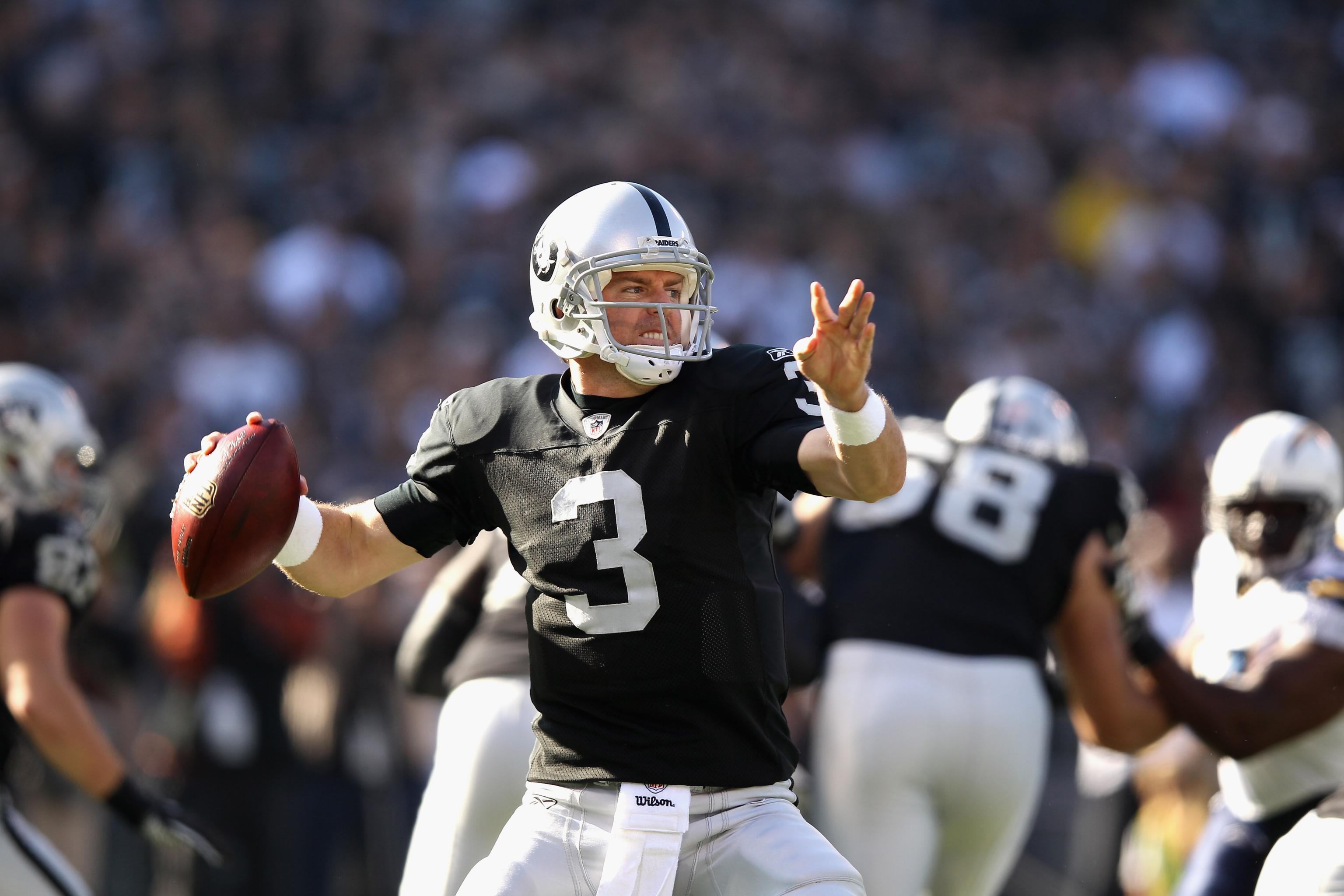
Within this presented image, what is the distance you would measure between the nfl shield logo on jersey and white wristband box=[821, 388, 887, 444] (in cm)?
49

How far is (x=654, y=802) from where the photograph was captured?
290 centimetres

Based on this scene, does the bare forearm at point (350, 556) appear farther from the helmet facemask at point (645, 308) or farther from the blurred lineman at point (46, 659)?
the blurred lineman at point (46, 659)

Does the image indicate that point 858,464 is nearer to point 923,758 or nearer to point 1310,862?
point 1310,862

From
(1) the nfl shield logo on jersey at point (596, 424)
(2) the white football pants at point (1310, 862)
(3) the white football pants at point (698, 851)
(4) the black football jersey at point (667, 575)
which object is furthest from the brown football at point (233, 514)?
(2) the white football pants at point (1310, 862)

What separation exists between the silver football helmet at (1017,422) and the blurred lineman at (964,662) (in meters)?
0.12

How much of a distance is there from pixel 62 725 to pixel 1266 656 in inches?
122

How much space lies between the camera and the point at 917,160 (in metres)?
11.5

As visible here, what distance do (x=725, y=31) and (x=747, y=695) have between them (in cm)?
960

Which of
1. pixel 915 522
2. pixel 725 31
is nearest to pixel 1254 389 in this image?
pixel 725 31

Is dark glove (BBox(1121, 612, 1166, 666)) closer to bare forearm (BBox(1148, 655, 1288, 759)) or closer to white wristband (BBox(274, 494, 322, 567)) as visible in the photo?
bare forearm (BBox(1148, 655, 1288, 759))

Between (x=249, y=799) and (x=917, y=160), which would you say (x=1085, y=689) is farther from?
(x=917, y=160)

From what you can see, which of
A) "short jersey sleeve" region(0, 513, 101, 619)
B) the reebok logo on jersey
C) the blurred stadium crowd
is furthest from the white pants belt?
the blurred stadium crowd

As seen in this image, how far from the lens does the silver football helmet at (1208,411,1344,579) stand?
4.43 meters

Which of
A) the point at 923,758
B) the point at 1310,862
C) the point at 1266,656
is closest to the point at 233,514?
the point at 923,758
